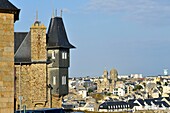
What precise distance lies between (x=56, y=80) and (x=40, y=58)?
2.11m

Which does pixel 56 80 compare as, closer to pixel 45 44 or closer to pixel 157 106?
pixel 45 44

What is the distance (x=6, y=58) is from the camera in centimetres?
1343

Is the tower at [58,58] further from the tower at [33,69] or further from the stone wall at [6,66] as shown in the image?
the stone wall at [6,66]

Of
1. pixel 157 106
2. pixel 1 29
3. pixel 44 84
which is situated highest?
pixel 1 29

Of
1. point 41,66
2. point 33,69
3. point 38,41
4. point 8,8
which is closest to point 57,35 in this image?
point 38,41

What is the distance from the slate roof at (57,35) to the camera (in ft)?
95.5

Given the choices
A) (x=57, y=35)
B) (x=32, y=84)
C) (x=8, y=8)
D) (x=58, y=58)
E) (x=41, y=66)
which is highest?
(x=57, y=35)

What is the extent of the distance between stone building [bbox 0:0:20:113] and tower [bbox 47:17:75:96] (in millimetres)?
14325

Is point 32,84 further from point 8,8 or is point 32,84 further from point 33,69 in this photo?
point 8,8

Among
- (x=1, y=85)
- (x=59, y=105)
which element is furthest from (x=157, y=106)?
(x=1, y=85)

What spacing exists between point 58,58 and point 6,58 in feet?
51.3

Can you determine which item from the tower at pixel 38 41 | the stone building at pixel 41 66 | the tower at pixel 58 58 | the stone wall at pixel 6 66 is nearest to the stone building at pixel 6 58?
the stone wall at pixel 6 66

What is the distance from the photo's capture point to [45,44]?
91.0ft

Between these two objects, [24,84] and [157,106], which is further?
[157,106]
